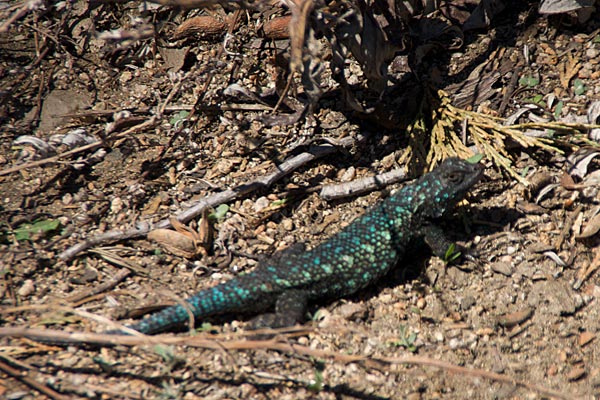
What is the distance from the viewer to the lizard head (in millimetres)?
4578

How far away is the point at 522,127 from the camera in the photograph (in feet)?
15.7

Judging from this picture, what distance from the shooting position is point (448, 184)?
459cm

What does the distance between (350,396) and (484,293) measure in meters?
1.35

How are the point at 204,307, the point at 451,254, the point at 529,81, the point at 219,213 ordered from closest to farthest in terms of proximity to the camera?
the point at 204,307 → the point at 451,254 → the point at 219,213 → the point at 529,81

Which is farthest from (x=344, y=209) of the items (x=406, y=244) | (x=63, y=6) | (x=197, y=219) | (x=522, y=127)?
(x=63, y=6)

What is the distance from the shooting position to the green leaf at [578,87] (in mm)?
5055

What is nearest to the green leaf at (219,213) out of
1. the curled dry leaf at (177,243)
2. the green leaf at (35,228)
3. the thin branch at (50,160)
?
the curled dry leaf at (177,243)

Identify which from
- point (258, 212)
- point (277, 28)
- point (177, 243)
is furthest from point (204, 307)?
point (277, 28)

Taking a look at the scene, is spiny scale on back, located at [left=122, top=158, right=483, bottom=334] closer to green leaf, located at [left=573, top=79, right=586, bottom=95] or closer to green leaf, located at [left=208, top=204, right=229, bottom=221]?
green leaf, located at [left=208, top=204, right=229, bottom=221]

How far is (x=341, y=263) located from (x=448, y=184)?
1080 millimetres

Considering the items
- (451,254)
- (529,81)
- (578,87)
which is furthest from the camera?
(529,81)

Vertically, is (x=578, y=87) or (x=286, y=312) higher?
(x=578, y=87)

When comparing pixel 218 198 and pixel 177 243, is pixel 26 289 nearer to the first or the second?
pixel 177 243

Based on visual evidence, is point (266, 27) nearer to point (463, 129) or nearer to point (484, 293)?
point (463, 129)
